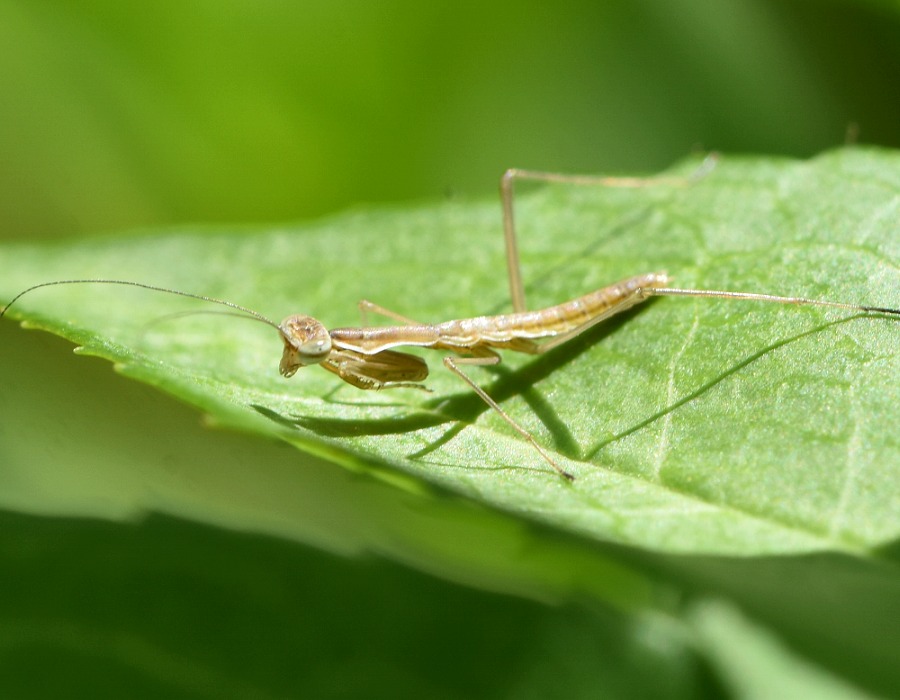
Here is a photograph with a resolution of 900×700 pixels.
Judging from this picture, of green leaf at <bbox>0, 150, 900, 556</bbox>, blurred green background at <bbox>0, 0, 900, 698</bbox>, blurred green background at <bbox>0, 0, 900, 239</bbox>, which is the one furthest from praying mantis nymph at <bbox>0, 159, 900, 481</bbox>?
blurred green background at <bbox>0, 0, 900, 239</bbox>

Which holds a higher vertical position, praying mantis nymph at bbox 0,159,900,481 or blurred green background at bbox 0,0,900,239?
blurred green background at bbox 0,0,900,239

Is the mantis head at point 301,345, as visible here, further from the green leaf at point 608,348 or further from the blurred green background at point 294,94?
the blurred green background at point 294,94

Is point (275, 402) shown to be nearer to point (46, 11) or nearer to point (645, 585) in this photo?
point (645, 585)

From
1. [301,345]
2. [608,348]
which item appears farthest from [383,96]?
[608,348]

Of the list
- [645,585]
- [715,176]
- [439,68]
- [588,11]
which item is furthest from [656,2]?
[645,585]

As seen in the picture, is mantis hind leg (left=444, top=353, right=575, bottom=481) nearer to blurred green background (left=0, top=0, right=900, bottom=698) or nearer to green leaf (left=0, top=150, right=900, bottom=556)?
green leaf (left=0, top=150, right=900, bottom=556)

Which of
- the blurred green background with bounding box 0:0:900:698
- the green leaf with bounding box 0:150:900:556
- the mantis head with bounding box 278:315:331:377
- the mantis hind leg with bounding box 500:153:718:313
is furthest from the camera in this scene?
the blurred green background with bounding box 0:0:900:698

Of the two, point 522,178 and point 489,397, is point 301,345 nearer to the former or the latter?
point 489,397
